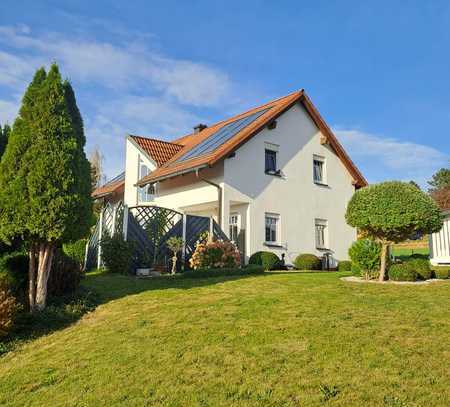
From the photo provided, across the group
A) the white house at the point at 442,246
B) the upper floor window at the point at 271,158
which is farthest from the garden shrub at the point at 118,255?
the white house at the point at 442,246

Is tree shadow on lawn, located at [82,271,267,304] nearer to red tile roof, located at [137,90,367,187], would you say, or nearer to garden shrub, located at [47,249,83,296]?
garden shrub, located at [47,249,83,296]

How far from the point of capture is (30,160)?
331 inches

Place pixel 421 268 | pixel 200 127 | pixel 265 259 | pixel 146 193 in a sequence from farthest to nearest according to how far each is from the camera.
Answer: pixel 200 127
pixel 146 193
pixel 265 259
pixel 421 268

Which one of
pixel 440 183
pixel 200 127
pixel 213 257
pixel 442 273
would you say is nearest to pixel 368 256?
pixel 442 273

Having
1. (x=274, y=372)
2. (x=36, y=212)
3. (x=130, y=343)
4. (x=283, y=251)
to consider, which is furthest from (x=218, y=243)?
(x=274, y=372)

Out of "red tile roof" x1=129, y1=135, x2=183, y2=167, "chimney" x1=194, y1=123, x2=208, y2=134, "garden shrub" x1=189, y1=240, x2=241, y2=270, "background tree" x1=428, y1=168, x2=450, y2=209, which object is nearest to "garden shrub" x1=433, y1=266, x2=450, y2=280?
"garden shrub" x1=189, y1=240, x2=241, y2=270

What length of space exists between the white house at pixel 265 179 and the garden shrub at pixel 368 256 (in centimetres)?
653

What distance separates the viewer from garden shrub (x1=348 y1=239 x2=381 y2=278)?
1220 cm

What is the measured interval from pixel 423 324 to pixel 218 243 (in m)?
9.31

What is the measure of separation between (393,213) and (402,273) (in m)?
1.69

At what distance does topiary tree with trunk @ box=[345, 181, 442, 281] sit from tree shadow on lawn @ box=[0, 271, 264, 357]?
163 inches

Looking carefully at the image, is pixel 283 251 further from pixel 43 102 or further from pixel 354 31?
pixel 43 102

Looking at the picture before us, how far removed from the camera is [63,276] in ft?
31.4

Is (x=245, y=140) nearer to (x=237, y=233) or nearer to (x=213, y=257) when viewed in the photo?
(x=237, y=233)
